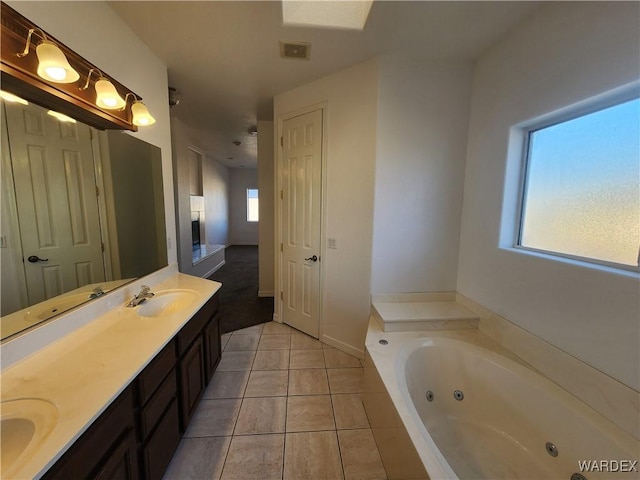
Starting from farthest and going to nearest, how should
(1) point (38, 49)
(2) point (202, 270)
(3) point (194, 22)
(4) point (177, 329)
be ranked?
(2) point (202, 270)
(3) point (194, 22)
(4) point (177, 329)
(1) point (38, 49)

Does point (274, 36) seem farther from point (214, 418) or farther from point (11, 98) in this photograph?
point (214, 418)

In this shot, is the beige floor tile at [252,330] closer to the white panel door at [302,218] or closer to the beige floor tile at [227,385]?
the white panel door at [302,218]

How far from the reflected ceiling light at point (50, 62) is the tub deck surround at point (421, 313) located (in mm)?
2246

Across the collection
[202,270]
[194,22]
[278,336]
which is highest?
[194,22]

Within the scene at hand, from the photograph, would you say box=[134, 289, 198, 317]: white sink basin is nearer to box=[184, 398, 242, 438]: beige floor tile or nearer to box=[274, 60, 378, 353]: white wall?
box=[184, 398, 242, 438]: beige floor tile

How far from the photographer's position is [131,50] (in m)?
1.75

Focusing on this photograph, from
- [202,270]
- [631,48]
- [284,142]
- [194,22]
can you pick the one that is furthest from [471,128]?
[202,270]

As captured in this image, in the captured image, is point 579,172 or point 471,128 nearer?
point 579,172

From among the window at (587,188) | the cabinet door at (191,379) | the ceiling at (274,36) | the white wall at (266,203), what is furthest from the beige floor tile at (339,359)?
the ceiling at (274,36)

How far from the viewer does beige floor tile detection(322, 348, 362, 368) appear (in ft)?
7.65

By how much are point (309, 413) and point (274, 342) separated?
1008 mm

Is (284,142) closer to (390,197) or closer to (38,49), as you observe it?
(390,197)

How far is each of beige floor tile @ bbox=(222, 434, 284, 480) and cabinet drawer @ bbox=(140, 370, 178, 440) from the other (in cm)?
50

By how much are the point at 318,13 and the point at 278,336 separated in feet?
9.32
